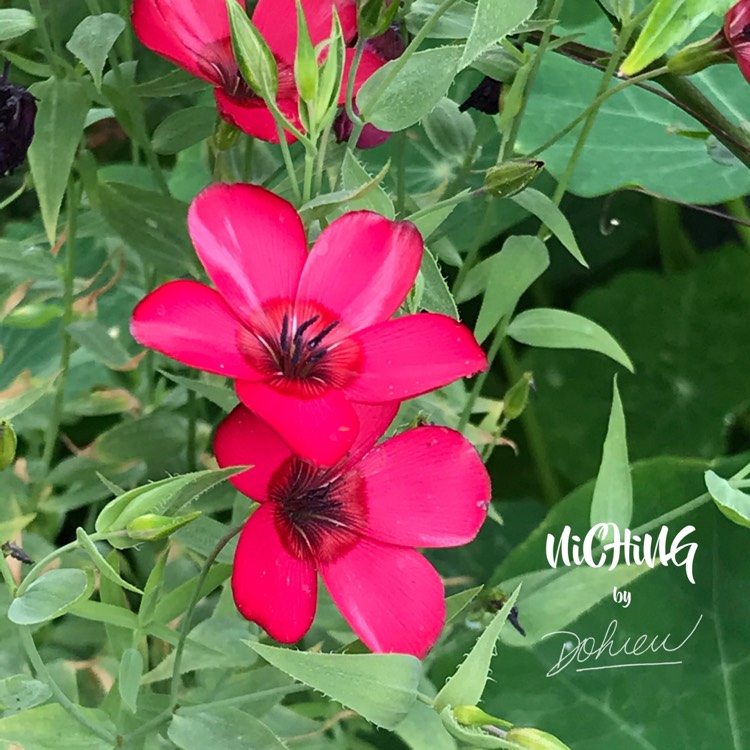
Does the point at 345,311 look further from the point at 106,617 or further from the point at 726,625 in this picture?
the point at 726,625

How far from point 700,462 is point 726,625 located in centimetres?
11

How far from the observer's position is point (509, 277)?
1.14 ft

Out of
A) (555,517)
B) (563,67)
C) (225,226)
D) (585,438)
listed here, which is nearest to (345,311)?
(225,226)

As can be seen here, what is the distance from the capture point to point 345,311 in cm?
29

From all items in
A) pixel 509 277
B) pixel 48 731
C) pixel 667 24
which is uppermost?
pixel 667 24

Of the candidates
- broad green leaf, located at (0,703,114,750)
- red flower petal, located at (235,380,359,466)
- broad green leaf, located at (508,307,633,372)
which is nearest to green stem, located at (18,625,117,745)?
broad green leaf, located at (0,703,114,750)

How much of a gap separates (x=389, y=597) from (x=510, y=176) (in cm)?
14

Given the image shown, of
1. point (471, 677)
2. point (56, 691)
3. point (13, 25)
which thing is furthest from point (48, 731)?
point (13, 25)

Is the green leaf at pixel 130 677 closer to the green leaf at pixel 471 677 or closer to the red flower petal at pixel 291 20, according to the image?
the green leaf at pixel 471 677

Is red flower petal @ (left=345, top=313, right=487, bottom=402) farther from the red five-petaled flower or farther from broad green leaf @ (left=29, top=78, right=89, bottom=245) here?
broad green leaf @ (left=29, top=78, right=89, bottom=245)

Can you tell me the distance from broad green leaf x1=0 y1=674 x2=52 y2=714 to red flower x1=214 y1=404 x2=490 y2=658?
0.20 feet

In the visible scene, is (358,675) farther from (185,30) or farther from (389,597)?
(185,30)

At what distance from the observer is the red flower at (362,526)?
0.93 ft

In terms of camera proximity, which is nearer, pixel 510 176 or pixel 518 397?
pixel 510 176
